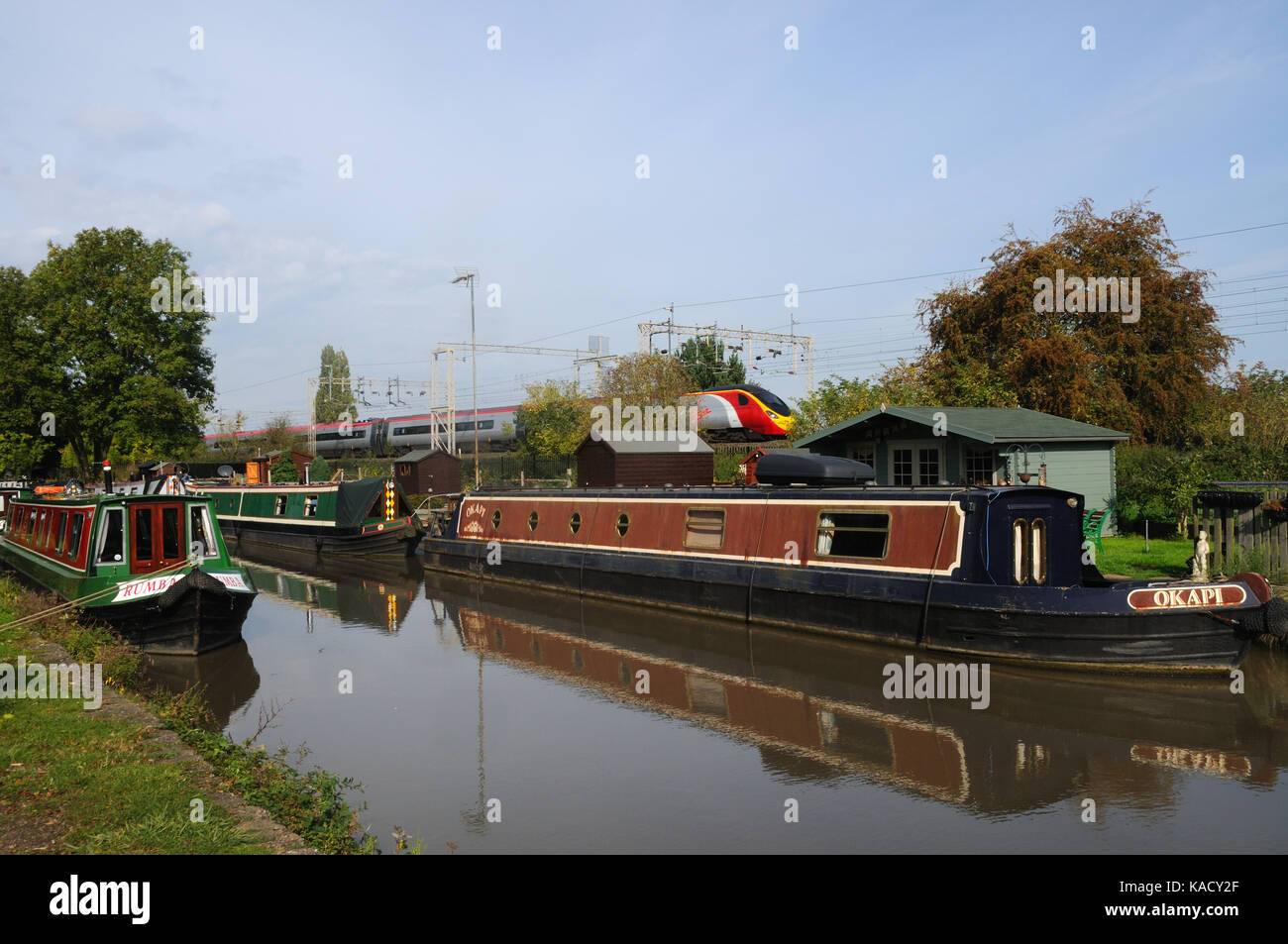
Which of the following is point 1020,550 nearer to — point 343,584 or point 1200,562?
point 1200,562

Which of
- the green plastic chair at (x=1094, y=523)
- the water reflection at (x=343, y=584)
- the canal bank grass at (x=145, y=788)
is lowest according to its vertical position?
the water reflection at (x=343, y=584)

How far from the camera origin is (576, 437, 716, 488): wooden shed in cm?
2692

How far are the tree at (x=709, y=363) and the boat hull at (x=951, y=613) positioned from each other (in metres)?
34.3

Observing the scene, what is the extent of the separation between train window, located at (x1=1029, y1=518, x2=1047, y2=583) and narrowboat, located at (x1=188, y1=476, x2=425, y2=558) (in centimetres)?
1852

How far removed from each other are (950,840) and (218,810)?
552cm

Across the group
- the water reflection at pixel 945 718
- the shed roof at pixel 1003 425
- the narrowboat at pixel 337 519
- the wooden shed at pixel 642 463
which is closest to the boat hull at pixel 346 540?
the narrowboat at pixel 337 519

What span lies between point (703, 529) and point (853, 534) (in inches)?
129

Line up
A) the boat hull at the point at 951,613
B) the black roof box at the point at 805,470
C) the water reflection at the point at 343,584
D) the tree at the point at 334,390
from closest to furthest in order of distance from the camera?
the boat hull at the point at 951,613
the black roof box at the point at 805,470
the water reflection at the point at 343,584
the tree at the point at 334,390

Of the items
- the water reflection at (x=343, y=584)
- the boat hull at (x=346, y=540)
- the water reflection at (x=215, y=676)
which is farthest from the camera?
the boat hull at (x=346, y=540)

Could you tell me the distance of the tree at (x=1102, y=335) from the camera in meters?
28.5

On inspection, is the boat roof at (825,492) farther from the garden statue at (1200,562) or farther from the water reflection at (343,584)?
the water reflection at (343,584)

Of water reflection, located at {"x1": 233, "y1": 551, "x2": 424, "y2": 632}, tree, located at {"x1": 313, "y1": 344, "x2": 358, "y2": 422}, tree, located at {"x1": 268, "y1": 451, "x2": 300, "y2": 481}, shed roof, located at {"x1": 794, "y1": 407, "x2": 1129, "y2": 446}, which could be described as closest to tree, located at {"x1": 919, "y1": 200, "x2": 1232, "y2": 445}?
shed roof, located at {"x1": 794, "y1": 407, "x2": 1129, "y2": 446}

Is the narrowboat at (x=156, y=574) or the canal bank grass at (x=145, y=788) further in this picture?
→ the narrowboat at (x=156, y=574)

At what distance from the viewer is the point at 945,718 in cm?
1043
